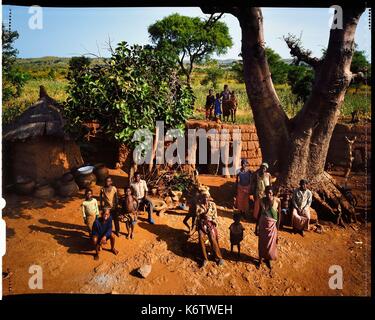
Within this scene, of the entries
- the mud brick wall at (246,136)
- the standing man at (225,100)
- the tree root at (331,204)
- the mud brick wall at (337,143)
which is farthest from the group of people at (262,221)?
the standing man at (225,100)

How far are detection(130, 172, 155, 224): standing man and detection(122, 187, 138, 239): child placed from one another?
0.31 meters

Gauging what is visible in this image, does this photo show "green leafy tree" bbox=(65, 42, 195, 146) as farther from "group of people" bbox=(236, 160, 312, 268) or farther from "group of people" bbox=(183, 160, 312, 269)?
"group of people" bbox=(236, 160, 312, 268)

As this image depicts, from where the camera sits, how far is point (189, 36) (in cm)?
2275

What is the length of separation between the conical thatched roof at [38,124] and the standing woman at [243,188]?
4531 mm

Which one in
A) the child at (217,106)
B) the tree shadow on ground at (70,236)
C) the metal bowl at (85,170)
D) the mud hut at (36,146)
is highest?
the child at (217,106)

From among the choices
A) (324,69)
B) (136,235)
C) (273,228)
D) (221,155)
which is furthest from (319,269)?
(221,155)

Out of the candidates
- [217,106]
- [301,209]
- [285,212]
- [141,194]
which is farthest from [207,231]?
[217,106]

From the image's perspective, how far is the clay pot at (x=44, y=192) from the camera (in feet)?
23.8

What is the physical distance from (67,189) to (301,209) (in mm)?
5528

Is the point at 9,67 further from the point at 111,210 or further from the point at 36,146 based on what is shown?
the point at 111,210

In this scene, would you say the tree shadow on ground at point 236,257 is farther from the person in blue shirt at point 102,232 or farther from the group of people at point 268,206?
the person in blue shirt at point 102,232

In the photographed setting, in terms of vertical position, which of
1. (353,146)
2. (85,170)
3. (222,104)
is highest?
(222,104)

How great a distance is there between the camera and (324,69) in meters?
7.02
